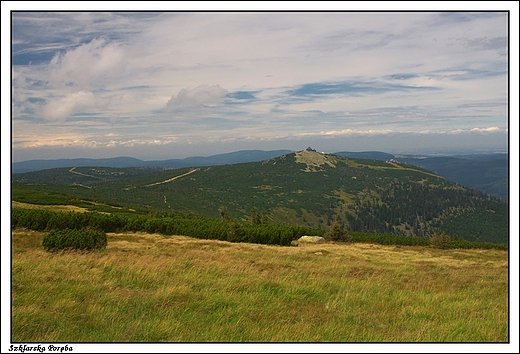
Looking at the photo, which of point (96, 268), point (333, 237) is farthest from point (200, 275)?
point (333, 237)

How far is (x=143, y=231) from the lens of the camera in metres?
52.4

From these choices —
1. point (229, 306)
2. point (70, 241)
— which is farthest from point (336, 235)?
point (229, 306)

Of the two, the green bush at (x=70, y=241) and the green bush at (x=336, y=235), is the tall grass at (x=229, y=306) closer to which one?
the green bush at (x=70, y=241)

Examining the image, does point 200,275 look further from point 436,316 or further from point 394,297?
point 436,316

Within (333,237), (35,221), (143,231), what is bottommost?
(333,237)

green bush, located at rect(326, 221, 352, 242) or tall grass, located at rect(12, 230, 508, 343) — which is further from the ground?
tall grass, located at rect(12, 230, 508, 343)

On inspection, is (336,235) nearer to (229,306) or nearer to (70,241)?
(70,241)

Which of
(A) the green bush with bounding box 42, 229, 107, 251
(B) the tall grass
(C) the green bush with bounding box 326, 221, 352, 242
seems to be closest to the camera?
(B) the tall grass

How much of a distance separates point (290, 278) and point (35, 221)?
34114 mm

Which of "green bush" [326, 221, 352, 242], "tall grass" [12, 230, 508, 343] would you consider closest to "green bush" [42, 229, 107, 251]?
"tall grass" [12, 230, 508, 343]

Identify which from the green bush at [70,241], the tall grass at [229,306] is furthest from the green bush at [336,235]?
the tall grass at [229,306]

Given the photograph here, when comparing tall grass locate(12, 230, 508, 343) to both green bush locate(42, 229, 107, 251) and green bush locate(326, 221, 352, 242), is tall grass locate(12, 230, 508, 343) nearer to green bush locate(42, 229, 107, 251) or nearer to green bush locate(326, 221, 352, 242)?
green bush locate(42, 229, 107, 251)

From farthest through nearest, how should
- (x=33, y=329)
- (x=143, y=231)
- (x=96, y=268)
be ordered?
(x=143, y=231) → (x=96, y=268) → (x=33, y=329)

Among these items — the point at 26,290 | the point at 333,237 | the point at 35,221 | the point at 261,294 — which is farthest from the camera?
the point at 333,237
